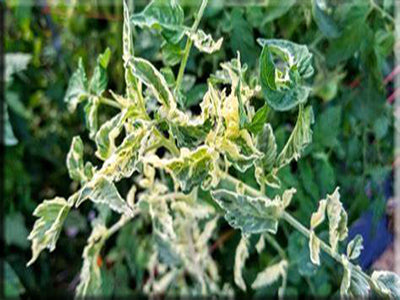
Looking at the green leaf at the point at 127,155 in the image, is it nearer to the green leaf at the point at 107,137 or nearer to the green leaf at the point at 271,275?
the green leaf at the point at 107,137

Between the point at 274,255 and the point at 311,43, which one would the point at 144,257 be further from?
the point at 311,43

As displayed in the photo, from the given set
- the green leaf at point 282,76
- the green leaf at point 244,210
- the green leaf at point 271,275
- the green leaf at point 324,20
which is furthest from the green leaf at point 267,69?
the green leaf at point 271,275

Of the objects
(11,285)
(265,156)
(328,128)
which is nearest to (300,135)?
(265,156)

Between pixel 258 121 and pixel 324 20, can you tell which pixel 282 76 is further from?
pixel 324 20

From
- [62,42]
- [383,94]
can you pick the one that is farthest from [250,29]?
[62,42]

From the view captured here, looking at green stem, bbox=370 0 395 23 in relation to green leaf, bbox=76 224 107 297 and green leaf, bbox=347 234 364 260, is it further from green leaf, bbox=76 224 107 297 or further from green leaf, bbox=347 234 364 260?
green leaf, bbox=76 224 107 297
